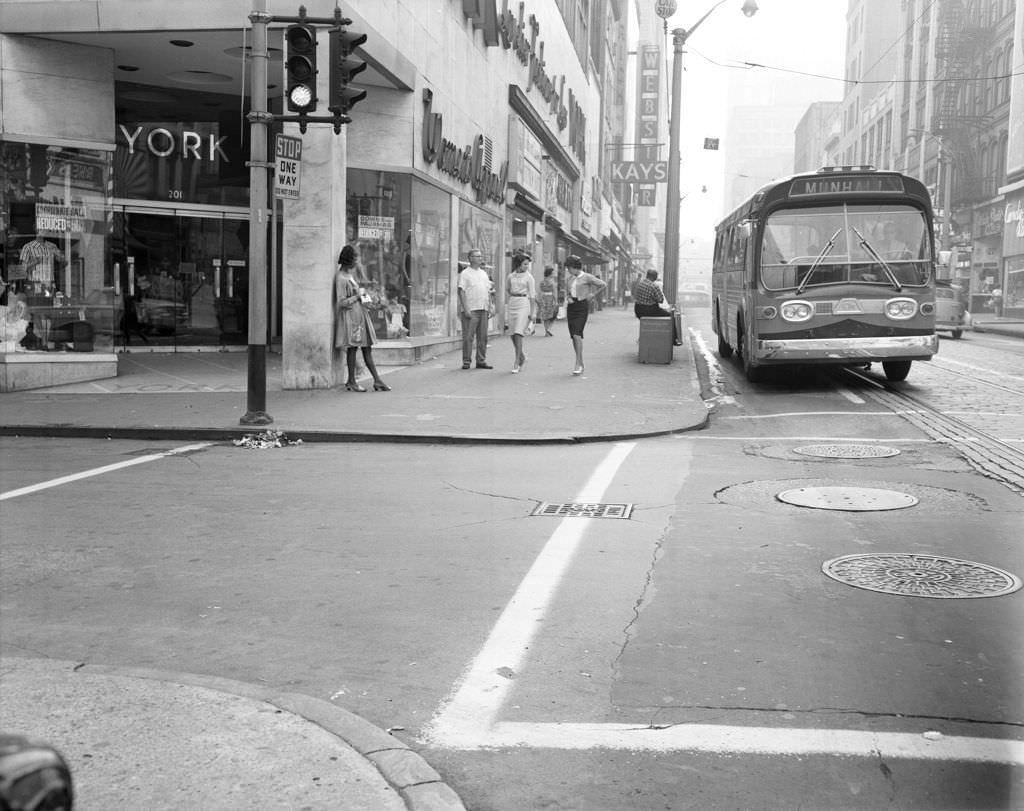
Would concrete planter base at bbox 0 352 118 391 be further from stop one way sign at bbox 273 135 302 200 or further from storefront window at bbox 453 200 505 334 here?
storefront window at bbox 453 200 505 334

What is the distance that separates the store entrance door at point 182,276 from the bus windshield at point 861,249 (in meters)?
11.3

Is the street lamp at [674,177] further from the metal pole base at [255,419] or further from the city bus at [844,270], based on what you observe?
the metal pole base at [255,419]

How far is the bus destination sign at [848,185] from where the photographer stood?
607 inches

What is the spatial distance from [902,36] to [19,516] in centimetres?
8210

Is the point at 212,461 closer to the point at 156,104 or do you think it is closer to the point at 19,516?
the point at 19,516

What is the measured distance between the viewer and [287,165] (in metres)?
12.6

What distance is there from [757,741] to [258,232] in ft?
31.0

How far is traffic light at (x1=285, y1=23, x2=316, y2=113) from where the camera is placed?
11.7 metres

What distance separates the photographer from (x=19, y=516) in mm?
7766

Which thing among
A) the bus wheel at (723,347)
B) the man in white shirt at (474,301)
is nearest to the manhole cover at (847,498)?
the man in white shirt at (474,301)

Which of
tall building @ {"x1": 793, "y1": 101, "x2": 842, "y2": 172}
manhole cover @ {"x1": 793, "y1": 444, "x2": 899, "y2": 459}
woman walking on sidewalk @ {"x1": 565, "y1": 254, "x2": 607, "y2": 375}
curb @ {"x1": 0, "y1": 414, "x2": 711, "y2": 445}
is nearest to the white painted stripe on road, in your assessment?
curb @ {"x1": 0, "y1": 414, "x2": 711, "y2": 445}

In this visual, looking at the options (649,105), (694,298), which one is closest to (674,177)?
(649,105)

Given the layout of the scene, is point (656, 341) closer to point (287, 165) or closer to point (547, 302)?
point (287, 165)

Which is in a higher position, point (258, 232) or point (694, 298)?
point (258, 232)
